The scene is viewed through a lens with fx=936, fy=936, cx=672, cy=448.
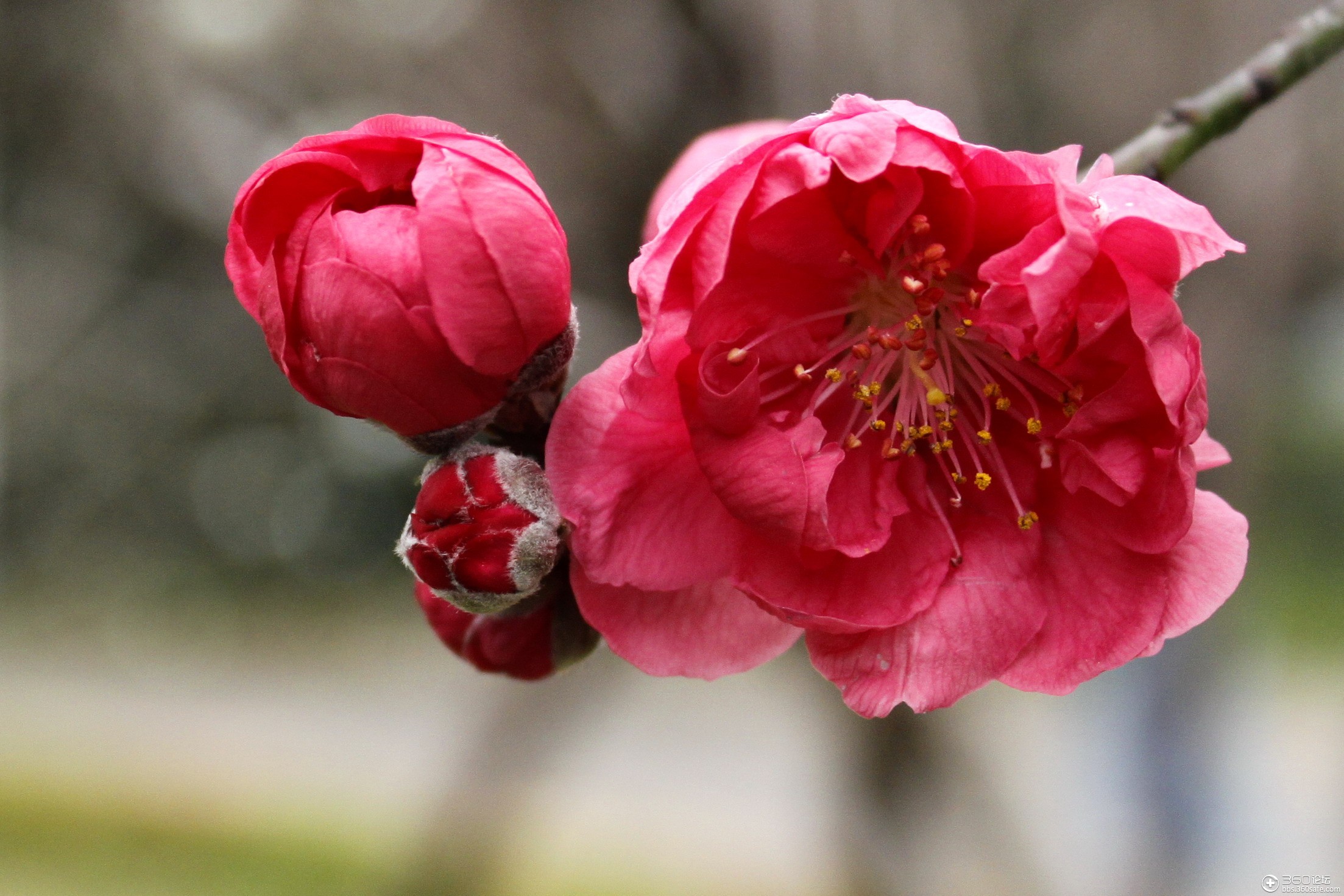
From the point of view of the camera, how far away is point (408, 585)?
19.2ft

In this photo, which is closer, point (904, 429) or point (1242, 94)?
point (904, 429)

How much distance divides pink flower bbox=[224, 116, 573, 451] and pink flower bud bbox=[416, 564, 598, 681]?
242 millimetres

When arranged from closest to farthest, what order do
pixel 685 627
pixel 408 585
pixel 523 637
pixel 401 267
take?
pixel 401 267, pixel 685 627, pixel 523 637, pixel 408 585

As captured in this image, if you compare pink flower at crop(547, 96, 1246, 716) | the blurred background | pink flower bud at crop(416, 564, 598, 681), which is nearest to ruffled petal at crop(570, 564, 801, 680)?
pink flower at crop(547, 96, 1246, 716)

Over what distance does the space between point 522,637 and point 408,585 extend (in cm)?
528

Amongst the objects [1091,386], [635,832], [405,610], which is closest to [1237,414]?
[1091,386]

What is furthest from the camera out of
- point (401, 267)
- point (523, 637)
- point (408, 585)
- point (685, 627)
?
point (408, 585)

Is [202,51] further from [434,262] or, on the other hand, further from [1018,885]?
[1018,885]

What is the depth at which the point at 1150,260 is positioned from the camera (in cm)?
58

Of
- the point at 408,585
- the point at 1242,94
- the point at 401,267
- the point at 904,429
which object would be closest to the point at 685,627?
the point at 904,429

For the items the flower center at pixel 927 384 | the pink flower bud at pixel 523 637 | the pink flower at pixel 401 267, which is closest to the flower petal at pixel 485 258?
the pink flower at pixel 401 267

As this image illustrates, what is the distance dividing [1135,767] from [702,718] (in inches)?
93.5

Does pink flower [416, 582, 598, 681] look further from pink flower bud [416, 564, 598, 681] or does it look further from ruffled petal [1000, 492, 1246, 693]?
ruffled petal [1000, 492, 1246, 693]

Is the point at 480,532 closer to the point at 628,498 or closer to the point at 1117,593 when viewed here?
the point at 628,498
